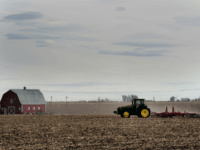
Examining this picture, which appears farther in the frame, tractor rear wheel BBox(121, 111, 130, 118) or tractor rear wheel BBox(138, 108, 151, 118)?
tractor rear wheel BBox(121, 111, 130, 118)

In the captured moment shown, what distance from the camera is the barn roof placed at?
65.8 metres

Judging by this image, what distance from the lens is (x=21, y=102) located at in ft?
212

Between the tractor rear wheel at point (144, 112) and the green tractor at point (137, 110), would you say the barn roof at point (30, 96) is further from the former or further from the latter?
the tractor rear wheel at point (144, 112)

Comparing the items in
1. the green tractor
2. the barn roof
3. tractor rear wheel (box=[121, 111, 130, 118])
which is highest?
the barn roof

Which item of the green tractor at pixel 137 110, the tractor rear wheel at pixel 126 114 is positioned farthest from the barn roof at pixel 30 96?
the green tractor at pixel 137 110

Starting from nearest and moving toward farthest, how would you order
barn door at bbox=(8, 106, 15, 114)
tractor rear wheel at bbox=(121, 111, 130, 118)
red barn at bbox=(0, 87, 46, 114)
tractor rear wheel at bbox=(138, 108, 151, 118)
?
tractor rear wheel at bbox=(138, 108, 151, 118) < tractor rear wheel at bbox=(121, 111, 130, 118) < red barn at bbox=(0, 87, 46, 114) < barn door at bbox=(8, 106, 15, 114)

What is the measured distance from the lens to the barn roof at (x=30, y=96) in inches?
2589

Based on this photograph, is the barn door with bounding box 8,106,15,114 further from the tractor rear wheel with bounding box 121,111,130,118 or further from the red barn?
the tractor rear wheel with bounding box 121,111,130,118

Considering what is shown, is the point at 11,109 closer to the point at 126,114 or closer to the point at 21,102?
the point at 21,102

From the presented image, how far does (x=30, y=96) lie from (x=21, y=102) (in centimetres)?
359

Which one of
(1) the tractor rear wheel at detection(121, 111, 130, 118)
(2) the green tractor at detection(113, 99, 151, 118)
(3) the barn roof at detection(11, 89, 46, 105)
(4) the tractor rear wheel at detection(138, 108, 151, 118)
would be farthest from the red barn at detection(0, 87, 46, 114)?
(4) the tractor rear wheel at detection(138, 108, 151, 118)

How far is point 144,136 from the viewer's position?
1786cm

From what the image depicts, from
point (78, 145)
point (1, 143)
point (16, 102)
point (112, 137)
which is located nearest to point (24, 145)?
point (1, 143)

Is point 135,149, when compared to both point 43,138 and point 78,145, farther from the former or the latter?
point 43,138
